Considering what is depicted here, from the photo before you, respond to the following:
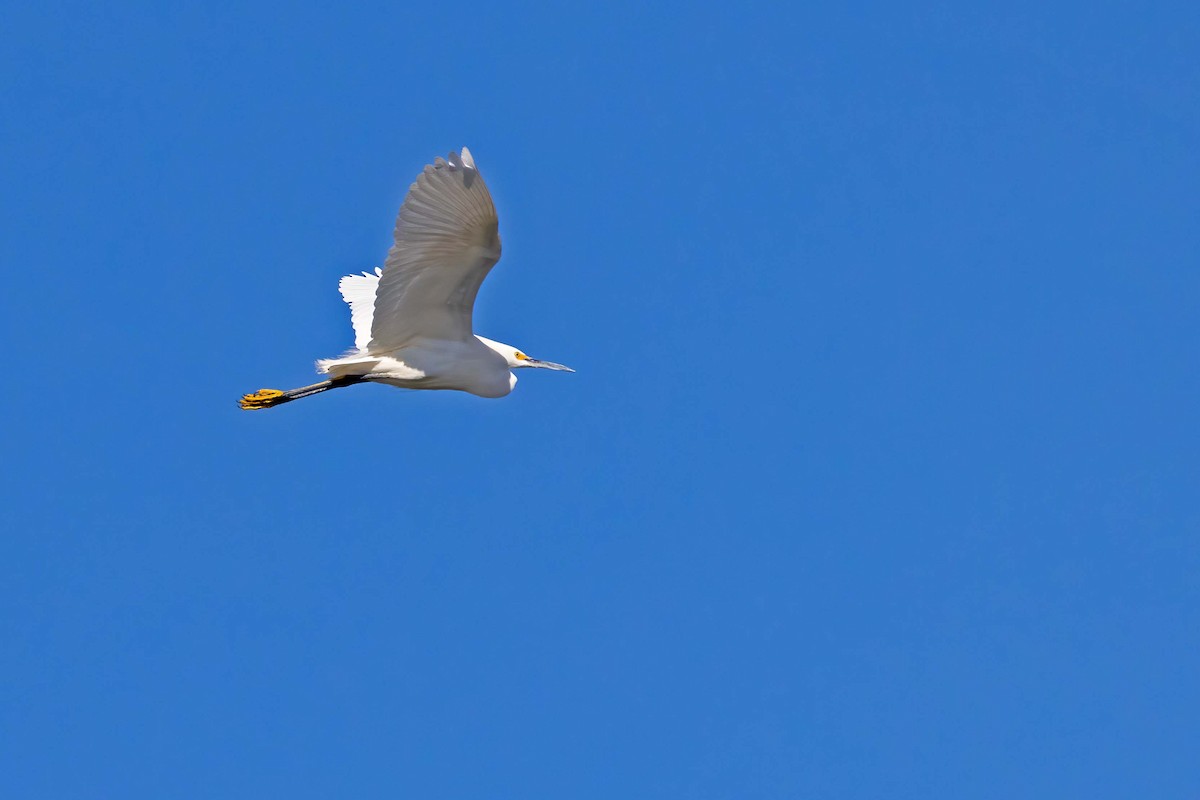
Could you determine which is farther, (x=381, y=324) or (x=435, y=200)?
(x=381, y=324)

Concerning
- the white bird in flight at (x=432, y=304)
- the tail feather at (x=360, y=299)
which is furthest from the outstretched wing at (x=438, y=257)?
the tail feather at (x=360, y=299)

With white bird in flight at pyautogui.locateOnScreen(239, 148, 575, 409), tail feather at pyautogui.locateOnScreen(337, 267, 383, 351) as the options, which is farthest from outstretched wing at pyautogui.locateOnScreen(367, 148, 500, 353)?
tail feather at pyautogui.locateOnScreen(337, 267, 383, 351)

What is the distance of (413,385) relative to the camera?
15.8 meters

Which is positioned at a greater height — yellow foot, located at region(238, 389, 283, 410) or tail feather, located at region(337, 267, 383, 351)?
tail feather, located at region(337, 267, 383, 351)

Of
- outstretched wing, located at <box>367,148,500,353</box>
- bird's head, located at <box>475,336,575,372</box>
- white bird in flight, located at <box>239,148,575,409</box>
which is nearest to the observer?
outstretched wing, located at <box>367,148,500,353</box>

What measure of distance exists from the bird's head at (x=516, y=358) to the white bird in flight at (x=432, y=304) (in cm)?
1

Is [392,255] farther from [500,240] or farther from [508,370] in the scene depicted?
[508,370]

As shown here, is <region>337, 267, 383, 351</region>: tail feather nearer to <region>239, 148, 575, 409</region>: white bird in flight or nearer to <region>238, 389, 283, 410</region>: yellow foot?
<region>239, 148, 575, 409</region>: white bird in flight

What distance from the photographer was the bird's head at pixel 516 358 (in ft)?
53.9

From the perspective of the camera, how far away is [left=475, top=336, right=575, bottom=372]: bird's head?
16.4 m

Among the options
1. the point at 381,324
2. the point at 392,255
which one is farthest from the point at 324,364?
the point at 392,255

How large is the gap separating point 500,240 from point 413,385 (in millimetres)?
2190

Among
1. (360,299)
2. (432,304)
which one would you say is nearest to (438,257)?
(432,304)

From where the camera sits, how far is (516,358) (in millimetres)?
16828
